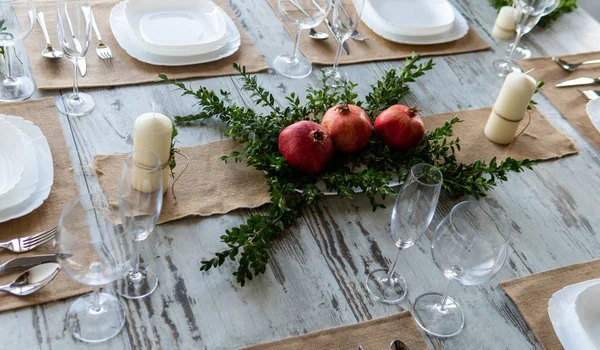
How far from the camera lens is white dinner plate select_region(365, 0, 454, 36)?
1.78m

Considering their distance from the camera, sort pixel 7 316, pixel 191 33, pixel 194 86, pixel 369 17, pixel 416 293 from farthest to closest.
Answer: pixel 369 17, pixel 191 33, pixel 194 86, pixel 416 293, pixel 7 316

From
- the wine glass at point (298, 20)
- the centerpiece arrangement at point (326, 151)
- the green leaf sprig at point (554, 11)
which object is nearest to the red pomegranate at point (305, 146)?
the centerpiece arrangement at point (326, 151)

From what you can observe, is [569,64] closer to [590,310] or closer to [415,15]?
[415,15]

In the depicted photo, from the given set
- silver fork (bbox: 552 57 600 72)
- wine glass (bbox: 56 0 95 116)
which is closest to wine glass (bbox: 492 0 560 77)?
silver fork (bbox: 552 57 600 72)

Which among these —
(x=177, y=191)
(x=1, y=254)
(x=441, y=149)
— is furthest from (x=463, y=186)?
(x=1, y=254)

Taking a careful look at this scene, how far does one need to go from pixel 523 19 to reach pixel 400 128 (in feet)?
2.10

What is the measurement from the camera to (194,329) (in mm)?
1013

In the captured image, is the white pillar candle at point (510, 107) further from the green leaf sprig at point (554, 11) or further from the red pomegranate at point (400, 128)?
the green leaf sprig at point (554, 11)

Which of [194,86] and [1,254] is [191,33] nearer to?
[194,86]

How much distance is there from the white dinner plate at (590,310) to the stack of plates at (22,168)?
36.1 inches

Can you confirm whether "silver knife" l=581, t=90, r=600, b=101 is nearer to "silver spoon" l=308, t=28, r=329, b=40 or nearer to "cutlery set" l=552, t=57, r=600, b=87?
"cutlery set" l=552, t=57, r=600, b=87

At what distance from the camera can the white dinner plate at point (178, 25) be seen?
1.55 metres

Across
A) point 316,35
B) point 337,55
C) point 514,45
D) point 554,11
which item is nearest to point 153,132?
point 337,55

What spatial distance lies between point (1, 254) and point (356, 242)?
1.96ft
